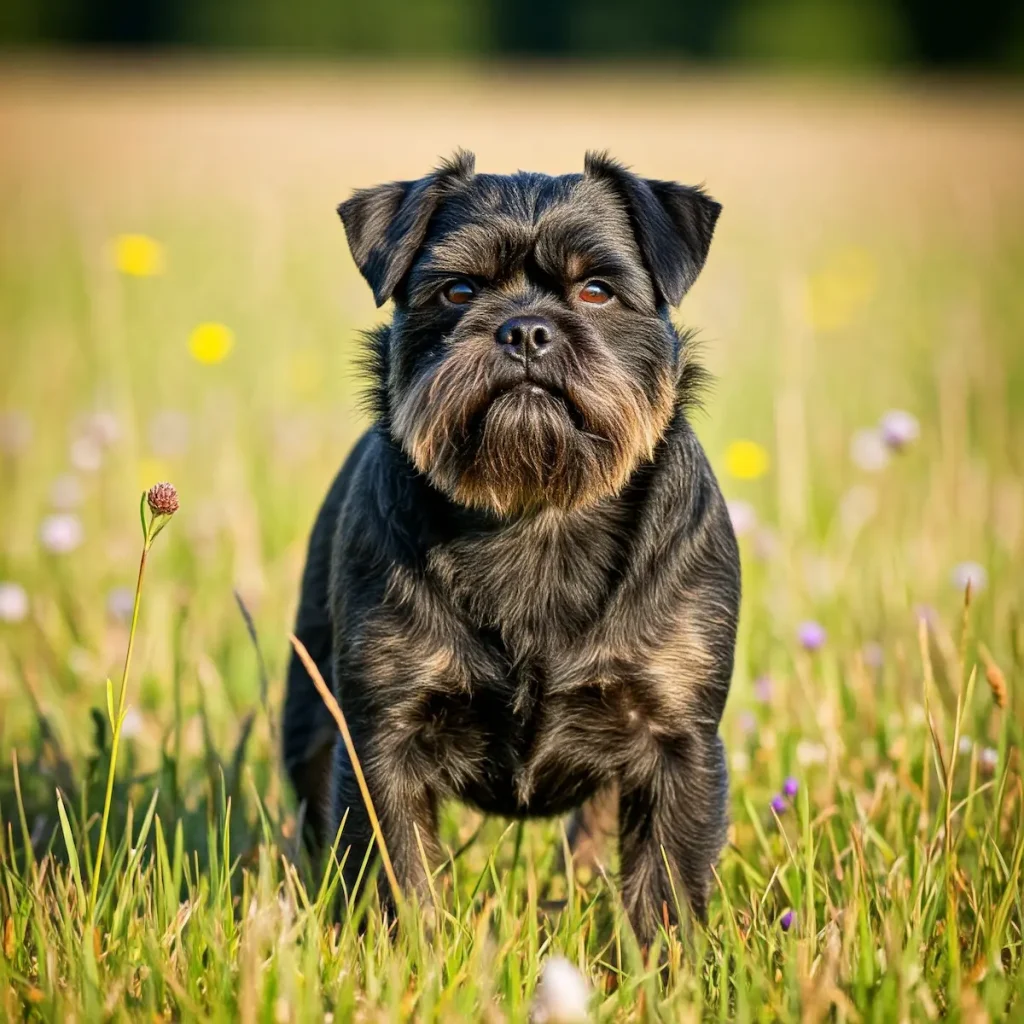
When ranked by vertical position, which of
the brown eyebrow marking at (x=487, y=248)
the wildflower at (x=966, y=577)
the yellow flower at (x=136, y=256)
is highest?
the brown eyebrow marking at (x=487, y=248)

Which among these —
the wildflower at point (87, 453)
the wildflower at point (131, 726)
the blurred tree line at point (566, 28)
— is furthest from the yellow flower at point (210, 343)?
the blurred tree line at point (566, 28)

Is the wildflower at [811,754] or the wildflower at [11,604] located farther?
the wildflower at [11,604]

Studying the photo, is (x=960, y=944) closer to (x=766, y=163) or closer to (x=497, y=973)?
(x=497, y=973)

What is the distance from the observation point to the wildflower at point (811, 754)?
3756mm

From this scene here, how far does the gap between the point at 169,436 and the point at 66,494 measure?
124 centimetres

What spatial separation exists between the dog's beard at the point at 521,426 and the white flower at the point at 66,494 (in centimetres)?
268

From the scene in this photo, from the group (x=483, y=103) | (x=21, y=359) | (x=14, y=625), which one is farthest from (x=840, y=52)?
(x=14, y=625)

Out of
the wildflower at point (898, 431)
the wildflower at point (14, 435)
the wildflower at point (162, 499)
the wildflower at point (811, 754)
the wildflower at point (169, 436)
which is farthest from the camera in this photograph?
the wildflower at point (169, 436)

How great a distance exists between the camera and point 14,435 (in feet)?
20.0

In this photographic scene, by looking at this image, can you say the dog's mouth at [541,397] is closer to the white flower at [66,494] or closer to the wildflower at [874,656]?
the wildflower at [874,656]

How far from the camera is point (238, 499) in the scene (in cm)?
586

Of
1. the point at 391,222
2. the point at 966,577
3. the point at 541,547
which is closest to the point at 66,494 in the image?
the point at 391,222

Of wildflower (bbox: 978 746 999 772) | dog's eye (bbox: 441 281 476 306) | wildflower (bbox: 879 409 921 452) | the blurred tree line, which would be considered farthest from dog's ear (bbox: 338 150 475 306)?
the blurred tree line

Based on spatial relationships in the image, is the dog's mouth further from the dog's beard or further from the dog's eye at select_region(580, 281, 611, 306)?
the dog's eye at select_region(580, 281, 611, 306)
